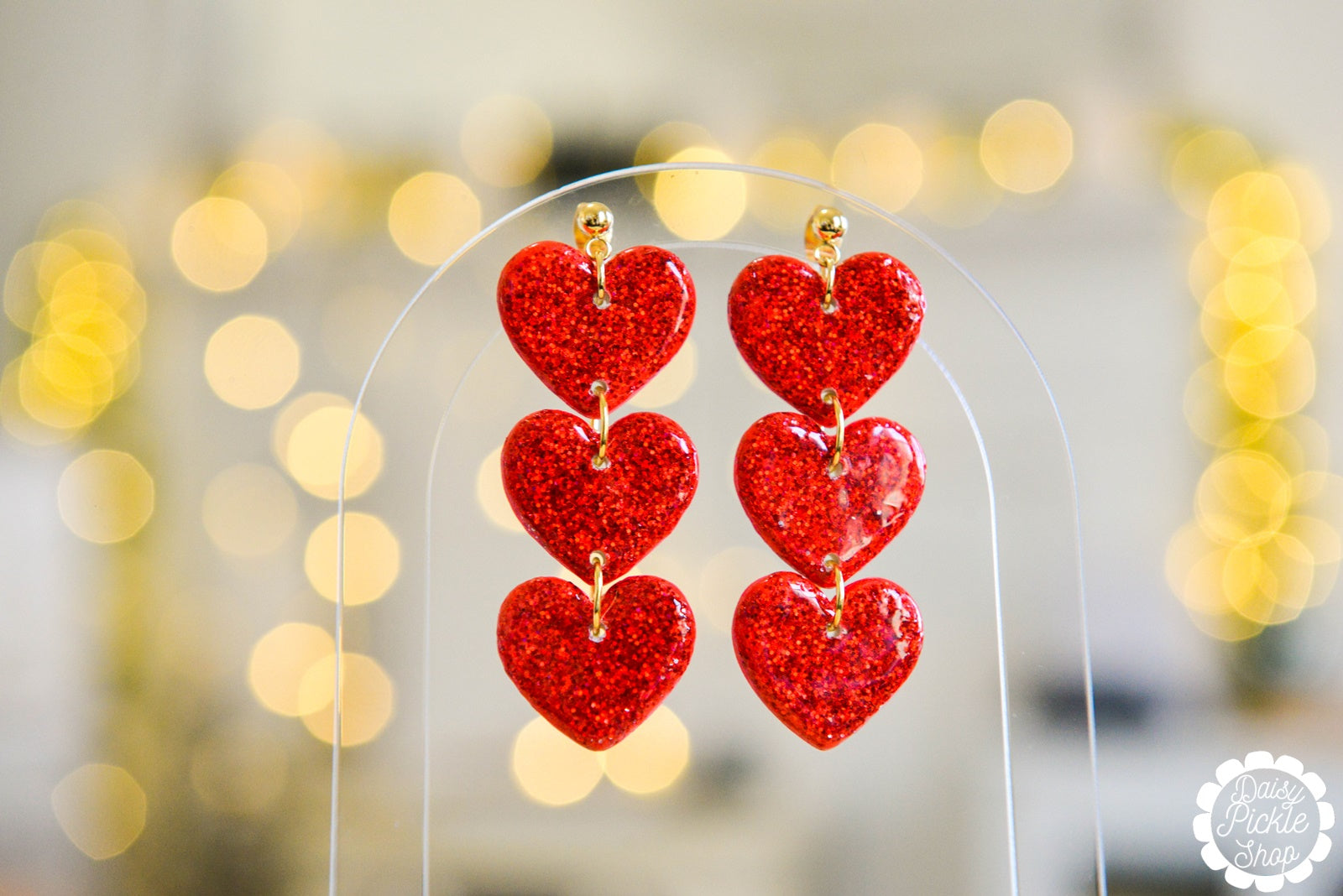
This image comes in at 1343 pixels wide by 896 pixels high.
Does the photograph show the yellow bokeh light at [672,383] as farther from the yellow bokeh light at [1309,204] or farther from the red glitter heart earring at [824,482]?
the yellow bokeh light at [1309,204]

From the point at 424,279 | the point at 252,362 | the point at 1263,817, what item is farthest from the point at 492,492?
the point at 252,362

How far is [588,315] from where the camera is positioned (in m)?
0.39

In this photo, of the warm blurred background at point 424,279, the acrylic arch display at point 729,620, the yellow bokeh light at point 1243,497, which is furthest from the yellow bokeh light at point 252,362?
the yellow bokeh light at point 1243,497

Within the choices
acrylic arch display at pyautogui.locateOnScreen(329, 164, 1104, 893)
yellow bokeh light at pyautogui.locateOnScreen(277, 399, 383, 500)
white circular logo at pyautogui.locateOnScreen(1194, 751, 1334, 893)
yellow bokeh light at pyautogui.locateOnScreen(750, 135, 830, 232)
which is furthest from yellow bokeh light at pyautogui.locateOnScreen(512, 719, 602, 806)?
yellow bokeh light at pyautogui.locateOnScreen(277, 399, 383, 500)

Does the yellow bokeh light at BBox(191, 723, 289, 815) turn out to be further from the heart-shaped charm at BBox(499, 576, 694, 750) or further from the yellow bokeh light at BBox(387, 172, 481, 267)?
the heart-shaped charm at BBox(499, 576, 694, 750)

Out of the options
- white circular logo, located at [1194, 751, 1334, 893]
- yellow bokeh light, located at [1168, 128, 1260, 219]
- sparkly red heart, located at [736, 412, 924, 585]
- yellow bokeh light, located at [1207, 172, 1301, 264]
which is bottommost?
white circular logo, located at [1194, 751, 1334, 893]

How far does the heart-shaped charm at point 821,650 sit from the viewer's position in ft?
1.30

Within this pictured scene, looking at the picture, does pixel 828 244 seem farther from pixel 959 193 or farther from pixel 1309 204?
pixel 1309 204

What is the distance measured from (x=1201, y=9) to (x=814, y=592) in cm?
99

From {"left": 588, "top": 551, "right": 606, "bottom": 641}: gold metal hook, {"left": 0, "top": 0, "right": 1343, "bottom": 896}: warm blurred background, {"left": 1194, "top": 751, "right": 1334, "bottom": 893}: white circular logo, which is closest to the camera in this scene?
{"left": 588, "top": 551, "right": 606, "bottom": 641}: gold metal hook

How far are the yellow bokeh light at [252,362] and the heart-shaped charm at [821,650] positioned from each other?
2.82 feet

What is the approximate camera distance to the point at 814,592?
402 mm

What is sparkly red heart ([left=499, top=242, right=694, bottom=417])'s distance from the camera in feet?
1.29

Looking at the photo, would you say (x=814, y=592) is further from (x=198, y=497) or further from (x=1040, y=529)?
(x=198, y=497)
